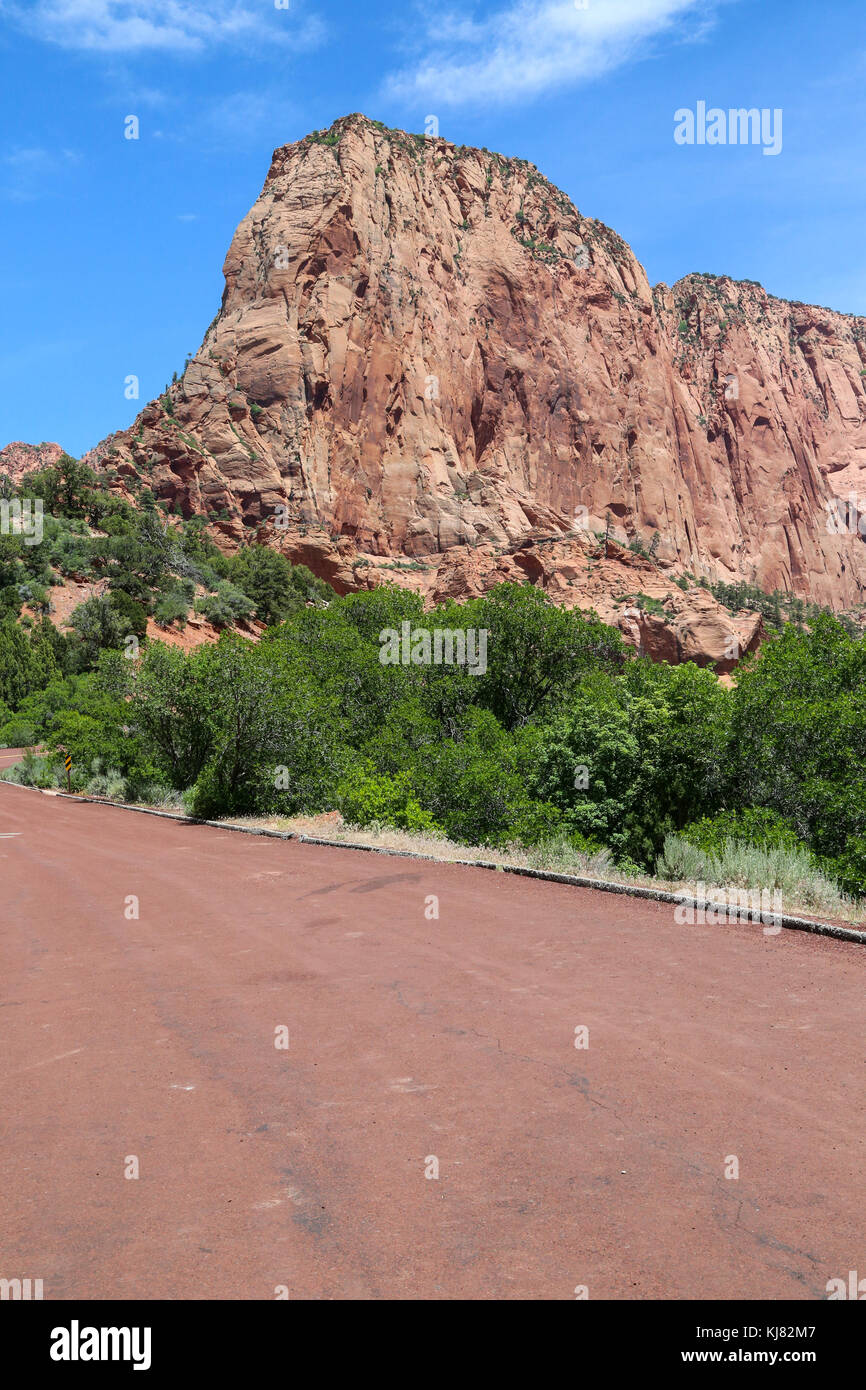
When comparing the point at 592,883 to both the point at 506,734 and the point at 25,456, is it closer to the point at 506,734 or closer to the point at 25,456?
the point at 506,734

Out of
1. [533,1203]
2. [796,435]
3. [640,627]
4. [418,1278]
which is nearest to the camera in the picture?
[418,1278]

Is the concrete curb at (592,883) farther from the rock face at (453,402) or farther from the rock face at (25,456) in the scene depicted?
the rock face at (25,456)

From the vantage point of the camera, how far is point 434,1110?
4.66 m

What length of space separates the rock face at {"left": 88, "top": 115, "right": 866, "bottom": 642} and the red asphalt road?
5259cm

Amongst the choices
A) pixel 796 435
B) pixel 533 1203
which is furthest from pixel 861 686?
pixel 796 435

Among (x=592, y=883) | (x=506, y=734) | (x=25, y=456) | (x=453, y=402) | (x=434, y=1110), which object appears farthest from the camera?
(x=25, y=456)

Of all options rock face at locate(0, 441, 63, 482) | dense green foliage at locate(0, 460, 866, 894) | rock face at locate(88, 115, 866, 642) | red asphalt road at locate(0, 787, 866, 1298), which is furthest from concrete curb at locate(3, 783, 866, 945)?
rock face at locate(0, 441, 63, 482)

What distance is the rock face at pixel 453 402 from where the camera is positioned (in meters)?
64.9

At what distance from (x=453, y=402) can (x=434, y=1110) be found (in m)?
75.9

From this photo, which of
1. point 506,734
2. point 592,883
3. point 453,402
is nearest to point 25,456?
point 453,402

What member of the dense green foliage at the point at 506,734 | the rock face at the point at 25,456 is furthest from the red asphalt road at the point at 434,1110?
the rock face at the point at 25,456

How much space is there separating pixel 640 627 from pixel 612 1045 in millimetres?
53788

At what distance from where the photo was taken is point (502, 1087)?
4938mm
